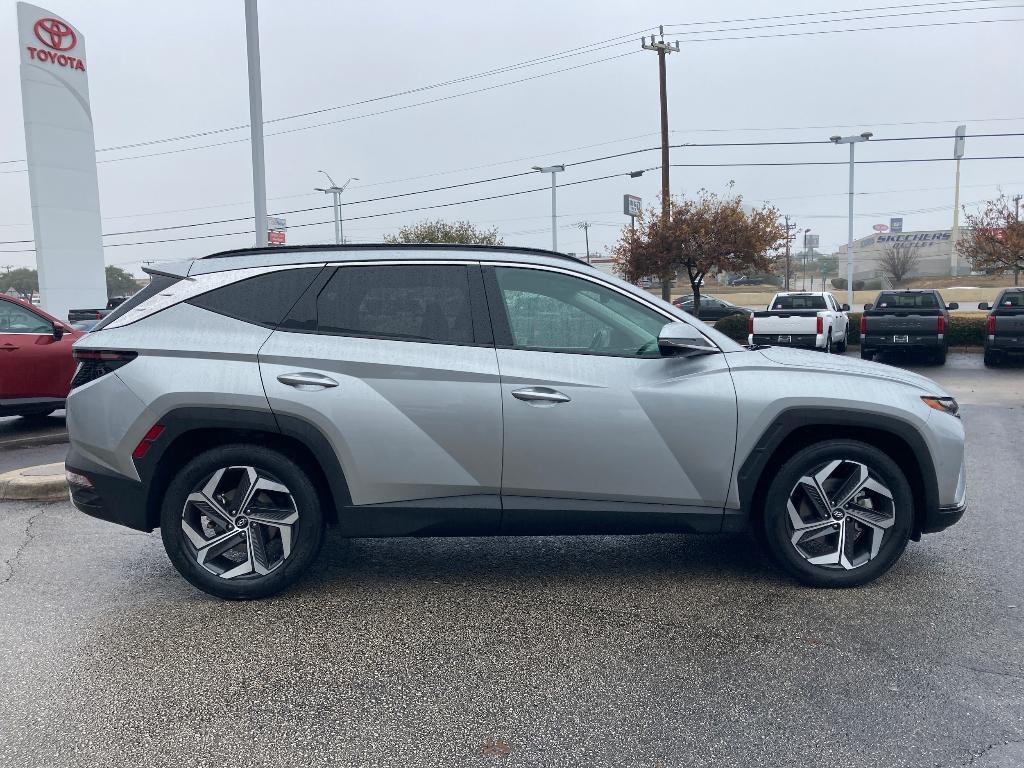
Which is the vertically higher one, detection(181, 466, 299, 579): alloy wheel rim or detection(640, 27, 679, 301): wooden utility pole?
detection(640, 27, 679, 301): wooden utility pole

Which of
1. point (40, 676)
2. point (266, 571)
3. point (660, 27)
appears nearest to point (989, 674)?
point (266, 571)

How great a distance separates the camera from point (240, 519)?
430 centimetres

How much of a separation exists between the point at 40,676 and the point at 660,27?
110ft

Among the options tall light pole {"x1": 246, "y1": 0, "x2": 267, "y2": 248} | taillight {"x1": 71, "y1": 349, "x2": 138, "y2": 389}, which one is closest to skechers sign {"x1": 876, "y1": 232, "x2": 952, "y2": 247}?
tall light pole {"x1": 246, "y1": 0, "x2": 267, "y2": 248}

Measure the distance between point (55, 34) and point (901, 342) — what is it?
104ft

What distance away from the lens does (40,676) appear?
11.8 feet

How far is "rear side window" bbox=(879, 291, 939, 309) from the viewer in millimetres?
18625

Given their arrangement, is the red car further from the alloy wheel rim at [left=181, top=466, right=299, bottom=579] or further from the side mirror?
the side mirror

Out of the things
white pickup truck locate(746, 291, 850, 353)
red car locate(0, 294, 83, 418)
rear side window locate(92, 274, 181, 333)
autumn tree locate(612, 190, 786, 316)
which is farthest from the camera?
autumn tree locate(612, 190, 786, 316)

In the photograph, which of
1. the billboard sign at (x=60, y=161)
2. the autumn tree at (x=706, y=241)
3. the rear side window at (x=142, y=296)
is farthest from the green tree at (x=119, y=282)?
the rear side window at (x=142, y=296)

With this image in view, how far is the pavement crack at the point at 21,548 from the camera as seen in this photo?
4949 millimetres

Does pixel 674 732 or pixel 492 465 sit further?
pixel 492 465

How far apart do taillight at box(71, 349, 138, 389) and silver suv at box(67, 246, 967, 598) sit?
1 cm

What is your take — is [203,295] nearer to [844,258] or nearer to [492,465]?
[492,465]
